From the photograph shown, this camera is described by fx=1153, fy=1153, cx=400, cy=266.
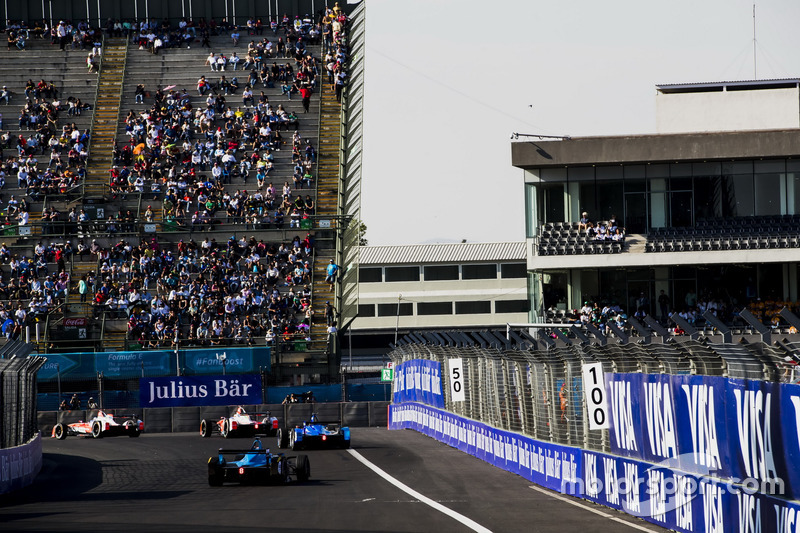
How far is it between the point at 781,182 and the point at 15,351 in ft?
107

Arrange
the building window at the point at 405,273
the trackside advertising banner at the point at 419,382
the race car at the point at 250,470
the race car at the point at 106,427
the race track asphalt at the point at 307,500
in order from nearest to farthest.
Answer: the race track asphalt at the point at 307,500 < the race car at the point at 250,470 < the trackside advertising banner at the point at 419,382 < the race car at the point at 106,427 < the building window at the point at 405,273

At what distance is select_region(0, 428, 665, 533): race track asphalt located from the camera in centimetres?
1339

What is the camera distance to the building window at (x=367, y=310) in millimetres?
87938

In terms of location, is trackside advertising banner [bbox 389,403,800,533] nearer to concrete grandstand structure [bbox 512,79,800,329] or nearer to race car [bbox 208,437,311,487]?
race car [bbox 208,437,311,487]

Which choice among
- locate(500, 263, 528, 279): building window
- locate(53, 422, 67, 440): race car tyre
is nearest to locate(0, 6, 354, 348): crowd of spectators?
locate(53, 422, 67, 440): race car tyre

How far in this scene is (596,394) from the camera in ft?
50.8

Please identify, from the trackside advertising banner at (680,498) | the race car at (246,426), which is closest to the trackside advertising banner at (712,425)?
the trackside advertising banner at (680,498)

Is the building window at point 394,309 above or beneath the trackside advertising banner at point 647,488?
beneath

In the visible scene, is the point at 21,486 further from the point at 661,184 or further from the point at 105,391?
the point at 661,184

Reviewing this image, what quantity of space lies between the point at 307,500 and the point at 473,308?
72.1m

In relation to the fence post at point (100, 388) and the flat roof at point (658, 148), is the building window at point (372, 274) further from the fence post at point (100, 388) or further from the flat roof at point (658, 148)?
the fence post at point (100, 388)

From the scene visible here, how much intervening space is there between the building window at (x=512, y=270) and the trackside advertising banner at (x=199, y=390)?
159ft

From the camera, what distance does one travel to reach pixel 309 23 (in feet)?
201

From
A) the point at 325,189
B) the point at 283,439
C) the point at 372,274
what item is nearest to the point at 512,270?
the point at 372,274
